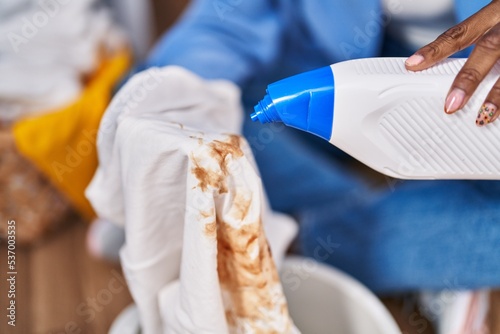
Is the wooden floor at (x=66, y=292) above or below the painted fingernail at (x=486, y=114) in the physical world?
below

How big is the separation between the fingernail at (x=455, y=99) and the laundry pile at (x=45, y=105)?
557 millimetres

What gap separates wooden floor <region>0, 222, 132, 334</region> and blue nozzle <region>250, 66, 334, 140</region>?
1.62ft

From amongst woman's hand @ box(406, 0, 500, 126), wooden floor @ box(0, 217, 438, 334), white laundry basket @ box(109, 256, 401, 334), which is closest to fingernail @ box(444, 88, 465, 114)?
woman's hand @ box(406, 0, 500, 126)

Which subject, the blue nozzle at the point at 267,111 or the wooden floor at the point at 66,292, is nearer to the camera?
the blue nozzle at the point at 267,111

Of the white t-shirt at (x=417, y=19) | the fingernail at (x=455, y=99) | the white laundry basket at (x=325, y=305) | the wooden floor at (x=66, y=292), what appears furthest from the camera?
the wooden floor at (x=66, y=292)

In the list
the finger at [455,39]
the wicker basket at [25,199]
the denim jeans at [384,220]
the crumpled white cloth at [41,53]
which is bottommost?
the wicker basket at [25,199]

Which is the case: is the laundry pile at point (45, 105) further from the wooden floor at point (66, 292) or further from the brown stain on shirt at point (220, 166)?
the brown stain on shirt at point (220, 166)

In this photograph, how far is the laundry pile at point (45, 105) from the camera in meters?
0.84

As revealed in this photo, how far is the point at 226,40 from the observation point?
0.74m

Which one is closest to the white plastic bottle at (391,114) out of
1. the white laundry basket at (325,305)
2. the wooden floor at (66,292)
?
the white laundry basket at (325,305)

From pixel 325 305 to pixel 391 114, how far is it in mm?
272

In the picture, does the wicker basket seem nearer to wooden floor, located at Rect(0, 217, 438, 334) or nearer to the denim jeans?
wooden floor, located at Rect(0, 217, 438, 334)

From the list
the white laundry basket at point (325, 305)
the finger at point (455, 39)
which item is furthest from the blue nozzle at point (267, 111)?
the white laundry basket at point (325, 305)

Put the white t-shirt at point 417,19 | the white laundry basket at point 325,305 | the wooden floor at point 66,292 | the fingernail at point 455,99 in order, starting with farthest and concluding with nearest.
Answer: the wooden floor at point 66,292 → the white t-shirt at point 417,19 → the white laundry basket at point 325,305 → the fingernail at point 455,99
